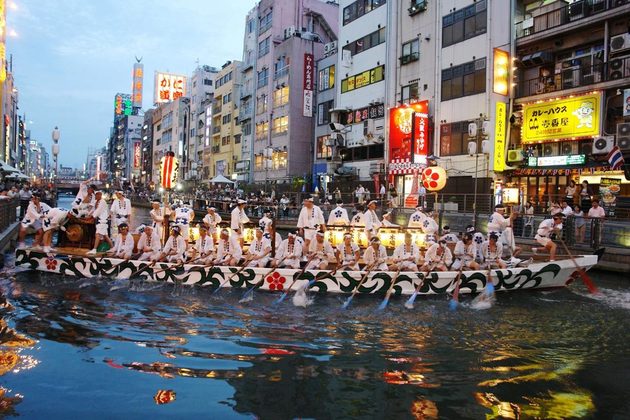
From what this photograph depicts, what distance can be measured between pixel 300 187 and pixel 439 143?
1476 centimetres

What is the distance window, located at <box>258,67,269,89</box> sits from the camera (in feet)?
159

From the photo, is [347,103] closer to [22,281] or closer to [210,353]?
[22,281]

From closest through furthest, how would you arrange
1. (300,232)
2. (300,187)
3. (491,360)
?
1. (491,360)
2. (300,232)
3. (300,187)

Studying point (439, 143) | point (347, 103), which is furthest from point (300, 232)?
point (347, 103)

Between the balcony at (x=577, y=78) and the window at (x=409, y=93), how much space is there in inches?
267

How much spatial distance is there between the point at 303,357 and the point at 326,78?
35.6m

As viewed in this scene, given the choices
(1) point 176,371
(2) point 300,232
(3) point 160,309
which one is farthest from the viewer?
(2) point 300,232

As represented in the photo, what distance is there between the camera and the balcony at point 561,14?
74.4 feet

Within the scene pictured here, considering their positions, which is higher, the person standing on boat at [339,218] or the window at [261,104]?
the window at [261,104]

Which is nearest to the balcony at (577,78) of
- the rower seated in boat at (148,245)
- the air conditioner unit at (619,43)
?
the air conditioner unit at (619,43)

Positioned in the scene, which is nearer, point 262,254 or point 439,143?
point 262,254

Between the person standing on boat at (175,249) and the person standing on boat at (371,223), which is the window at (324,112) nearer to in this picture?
the person standing on boat at (371,223)

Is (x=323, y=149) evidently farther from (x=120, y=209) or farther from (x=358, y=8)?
(x=120, y=209)

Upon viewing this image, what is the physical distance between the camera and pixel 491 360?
27.9 ft
